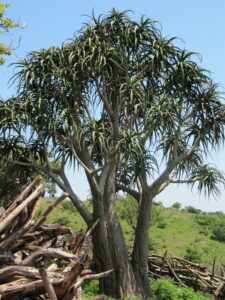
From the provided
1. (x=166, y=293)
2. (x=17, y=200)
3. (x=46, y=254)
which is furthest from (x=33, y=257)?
(x=166, y=293)

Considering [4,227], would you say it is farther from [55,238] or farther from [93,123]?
[93,123]

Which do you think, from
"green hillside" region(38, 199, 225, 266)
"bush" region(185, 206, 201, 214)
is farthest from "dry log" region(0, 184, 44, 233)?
A: "bush" region(185, 206, 201, 214)

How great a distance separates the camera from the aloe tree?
533 inches

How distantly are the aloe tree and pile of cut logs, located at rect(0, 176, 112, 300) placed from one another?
6.22 m

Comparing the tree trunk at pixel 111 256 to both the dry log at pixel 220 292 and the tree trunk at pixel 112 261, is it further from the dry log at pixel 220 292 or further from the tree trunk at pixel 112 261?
the dry log at pixel 220 292

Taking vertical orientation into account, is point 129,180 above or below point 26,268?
above

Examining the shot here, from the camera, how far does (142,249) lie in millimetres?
14633

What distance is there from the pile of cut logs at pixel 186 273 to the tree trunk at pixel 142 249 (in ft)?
7.49

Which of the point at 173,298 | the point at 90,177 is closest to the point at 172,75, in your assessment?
the point at 90,177

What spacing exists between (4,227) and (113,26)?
33.7 feet

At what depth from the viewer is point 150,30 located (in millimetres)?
14719

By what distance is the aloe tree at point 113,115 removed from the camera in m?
13.5

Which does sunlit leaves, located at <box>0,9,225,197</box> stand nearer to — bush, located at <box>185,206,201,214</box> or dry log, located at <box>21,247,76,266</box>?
dry log, located at <box>21,247,76,266</box>

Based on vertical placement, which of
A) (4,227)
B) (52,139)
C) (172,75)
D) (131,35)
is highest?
(131,35)
